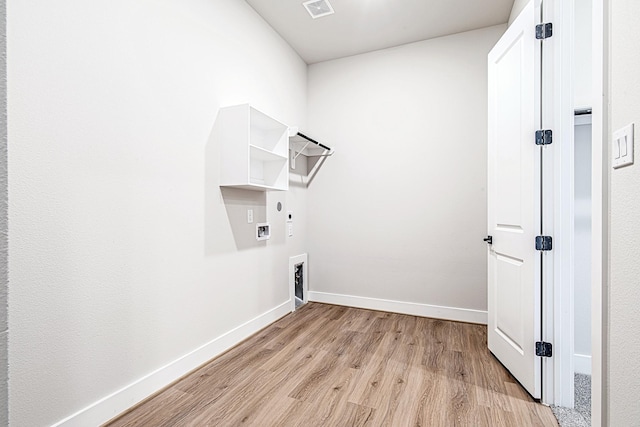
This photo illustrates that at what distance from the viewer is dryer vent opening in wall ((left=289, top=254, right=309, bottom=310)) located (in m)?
3.29

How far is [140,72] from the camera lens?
1714mm

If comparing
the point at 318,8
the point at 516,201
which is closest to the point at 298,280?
the point at 516,201

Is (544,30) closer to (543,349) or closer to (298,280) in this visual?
(543,349)

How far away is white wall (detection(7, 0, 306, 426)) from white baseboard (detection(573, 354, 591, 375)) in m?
2.42

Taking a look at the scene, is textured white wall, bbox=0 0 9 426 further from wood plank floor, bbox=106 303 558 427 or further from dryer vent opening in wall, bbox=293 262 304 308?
dryer vent opening in wall, bbox=293 262 304 308

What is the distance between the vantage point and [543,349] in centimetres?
171

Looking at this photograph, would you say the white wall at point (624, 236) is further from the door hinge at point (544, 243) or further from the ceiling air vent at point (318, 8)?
the ceiling air vent at point (318, 8)

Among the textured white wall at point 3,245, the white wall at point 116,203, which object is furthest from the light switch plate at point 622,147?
the white wall at point 116,203

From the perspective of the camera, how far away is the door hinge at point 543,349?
170 centimetres

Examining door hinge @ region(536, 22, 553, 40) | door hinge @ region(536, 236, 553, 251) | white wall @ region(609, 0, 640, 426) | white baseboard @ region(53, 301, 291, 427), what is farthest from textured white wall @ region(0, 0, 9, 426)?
door hinge @ region(536, 22, 553, 40)

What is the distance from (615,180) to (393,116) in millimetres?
2501

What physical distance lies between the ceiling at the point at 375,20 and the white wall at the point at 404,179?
15cm

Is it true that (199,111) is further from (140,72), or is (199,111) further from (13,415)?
(13,415)

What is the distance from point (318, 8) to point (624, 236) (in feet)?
9.02
